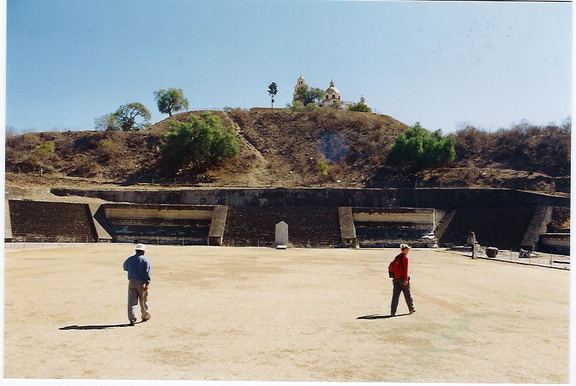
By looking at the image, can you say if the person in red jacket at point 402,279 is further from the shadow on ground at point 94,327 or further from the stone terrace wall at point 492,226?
the stone terrace wall at point 492,226

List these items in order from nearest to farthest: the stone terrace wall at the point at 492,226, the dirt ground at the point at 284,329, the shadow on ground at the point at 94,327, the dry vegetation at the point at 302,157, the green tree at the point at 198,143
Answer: the dirt ground at the point at 284,329 → the shadow on ground at the point at 94,327 → the stone terrace wall at the point at 492,226 → the dry vegetation at the point at 302,157 → the green tree at the point at 198,143

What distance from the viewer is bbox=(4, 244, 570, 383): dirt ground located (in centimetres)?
630

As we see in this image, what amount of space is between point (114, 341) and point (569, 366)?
21.1 ft

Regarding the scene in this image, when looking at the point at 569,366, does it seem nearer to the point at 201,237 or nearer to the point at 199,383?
the point at 199,383

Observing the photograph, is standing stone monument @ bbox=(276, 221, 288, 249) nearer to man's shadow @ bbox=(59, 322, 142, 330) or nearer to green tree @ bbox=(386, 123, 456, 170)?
green tree @ bbox=(386, 123, 456, 170)

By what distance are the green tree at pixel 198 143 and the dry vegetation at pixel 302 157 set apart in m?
2.25

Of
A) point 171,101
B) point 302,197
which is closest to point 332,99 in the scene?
point 171,101

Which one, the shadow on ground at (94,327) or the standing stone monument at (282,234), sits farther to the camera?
the standing stone monument at (282,234)

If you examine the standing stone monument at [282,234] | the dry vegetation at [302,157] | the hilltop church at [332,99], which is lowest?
the standing stone monument at [282,234]

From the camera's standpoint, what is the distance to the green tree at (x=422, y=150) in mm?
48344

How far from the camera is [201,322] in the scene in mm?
9039

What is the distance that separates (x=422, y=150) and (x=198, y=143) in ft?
75.3

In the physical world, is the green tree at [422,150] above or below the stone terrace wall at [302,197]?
above

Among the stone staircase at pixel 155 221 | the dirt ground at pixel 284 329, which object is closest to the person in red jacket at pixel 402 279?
the dirt ground at pixel 284 329
